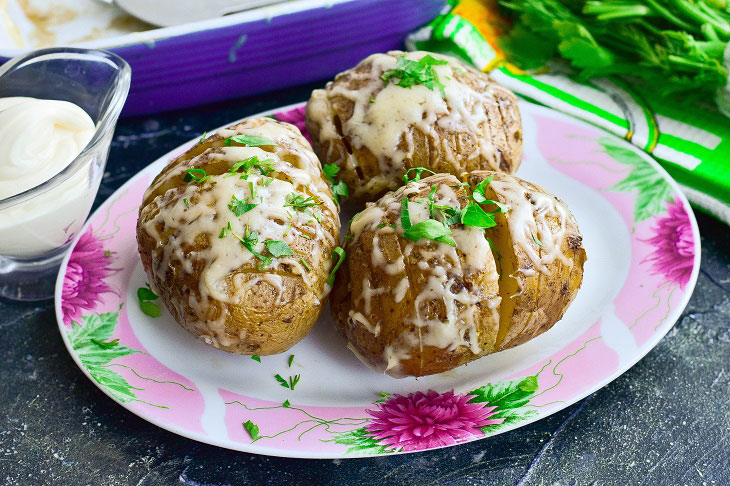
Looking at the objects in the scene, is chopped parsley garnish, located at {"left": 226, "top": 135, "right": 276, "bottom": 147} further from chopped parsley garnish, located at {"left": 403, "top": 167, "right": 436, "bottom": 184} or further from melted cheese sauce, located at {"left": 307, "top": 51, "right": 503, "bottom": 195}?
chopped parsley garnish, located at {"left": 403, "top": 167, "right": 436, "bottom": 184}

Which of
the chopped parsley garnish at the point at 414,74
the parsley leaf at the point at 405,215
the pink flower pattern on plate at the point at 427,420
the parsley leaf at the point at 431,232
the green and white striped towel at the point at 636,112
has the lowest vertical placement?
the pink flower pattern on plate at the point at 427,420

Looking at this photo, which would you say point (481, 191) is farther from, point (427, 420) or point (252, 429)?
point (252, 429)

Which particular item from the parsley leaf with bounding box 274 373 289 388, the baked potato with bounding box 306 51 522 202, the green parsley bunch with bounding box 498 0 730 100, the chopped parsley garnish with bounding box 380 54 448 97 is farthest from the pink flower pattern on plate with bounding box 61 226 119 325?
Answer: the green parsley bunch with bounding box 498 0 730 100

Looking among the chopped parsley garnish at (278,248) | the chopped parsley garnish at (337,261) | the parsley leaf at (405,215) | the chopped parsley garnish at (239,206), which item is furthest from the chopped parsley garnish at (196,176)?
the parsley leaf at (405,215)

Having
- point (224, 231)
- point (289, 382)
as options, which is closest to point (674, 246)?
point (289, 382)

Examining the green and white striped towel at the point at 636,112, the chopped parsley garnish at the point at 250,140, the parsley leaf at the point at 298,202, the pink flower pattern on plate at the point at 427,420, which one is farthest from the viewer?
the green and white striped towel at the point at 636,112

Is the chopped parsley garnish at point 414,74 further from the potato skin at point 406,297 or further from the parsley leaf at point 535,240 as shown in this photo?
the parsley leaf at point 535,240
